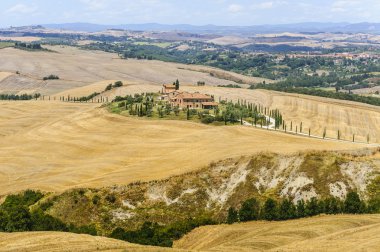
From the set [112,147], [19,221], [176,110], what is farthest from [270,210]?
[176,110]

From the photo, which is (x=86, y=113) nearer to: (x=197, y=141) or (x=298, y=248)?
(x=197, y=141)

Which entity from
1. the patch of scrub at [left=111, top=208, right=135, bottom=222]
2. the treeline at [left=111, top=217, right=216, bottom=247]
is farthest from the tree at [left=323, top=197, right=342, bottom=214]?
the patch of scrub at [left=111, top=208, right=135, bottom=222]

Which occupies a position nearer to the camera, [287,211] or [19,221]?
[19,221]

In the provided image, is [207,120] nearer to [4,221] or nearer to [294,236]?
[4,221]

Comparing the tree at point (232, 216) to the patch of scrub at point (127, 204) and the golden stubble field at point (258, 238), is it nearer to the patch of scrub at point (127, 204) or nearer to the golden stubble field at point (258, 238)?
the golden stubble field at point (258, 238)

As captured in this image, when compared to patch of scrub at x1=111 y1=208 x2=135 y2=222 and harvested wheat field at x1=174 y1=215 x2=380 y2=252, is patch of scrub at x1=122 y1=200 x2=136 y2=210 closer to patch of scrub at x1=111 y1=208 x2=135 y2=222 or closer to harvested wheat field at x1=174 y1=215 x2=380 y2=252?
patch of scrub at x1=111 y1=208 x2=135 y2=222

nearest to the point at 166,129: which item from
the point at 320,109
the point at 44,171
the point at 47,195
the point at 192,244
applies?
the point at 44,171
